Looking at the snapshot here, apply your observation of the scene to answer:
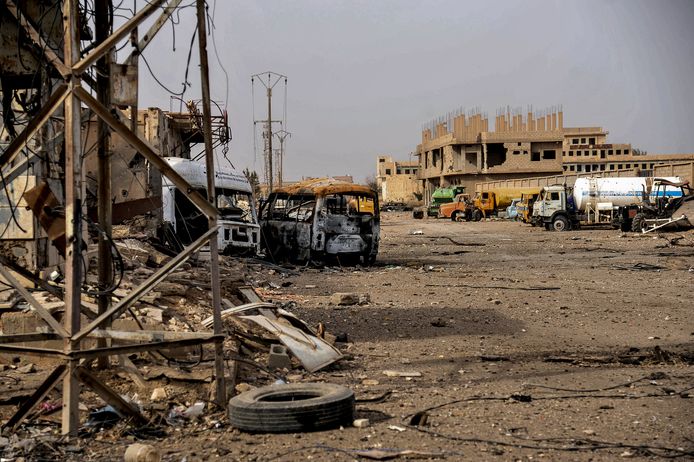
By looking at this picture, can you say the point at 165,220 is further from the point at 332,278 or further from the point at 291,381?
the point at 291,381

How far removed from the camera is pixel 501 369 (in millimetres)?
7676

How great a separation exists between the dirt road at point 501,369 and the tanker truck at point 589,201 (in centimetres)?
2391

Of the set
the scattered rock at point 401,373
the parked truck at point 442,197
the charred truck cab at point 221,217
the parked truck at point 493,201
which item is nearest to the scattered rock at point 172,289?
the scattered rock at point 401,373

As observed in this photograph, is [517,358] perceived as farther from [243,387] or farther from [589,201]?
[589,201]

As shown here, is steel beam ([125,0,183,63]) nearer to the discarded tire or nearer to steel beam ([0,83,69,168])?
steel beam ([0,83,69,168])

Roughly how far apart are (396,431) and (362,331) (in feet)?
16.0

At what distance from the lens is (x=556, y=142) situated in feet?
271

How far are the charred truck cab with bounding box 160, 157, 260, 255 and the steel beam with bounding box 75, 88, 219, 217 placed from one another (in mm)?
12982

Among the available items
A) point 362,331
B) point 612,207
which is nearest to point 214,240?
point 362,331

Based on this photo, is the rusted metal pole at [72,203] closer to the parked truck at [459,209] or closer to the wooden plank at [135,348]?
the wooden plank at [135,348]

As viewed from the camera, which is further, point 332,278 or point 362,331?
point 332,278

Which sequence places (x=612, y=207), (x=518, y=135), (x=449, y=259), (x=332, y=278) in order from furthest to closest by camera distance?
(x=518, y=135), (x=612, y=207), (x=449, y=259), (x=332, y=278)

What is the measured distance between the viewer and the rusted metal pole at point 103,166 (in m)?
6.63

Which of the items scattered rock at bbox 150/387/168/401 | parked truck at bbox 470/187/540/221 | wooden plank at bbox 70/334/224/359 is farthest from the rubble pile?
parked truck at bbox 470/187/540/221
